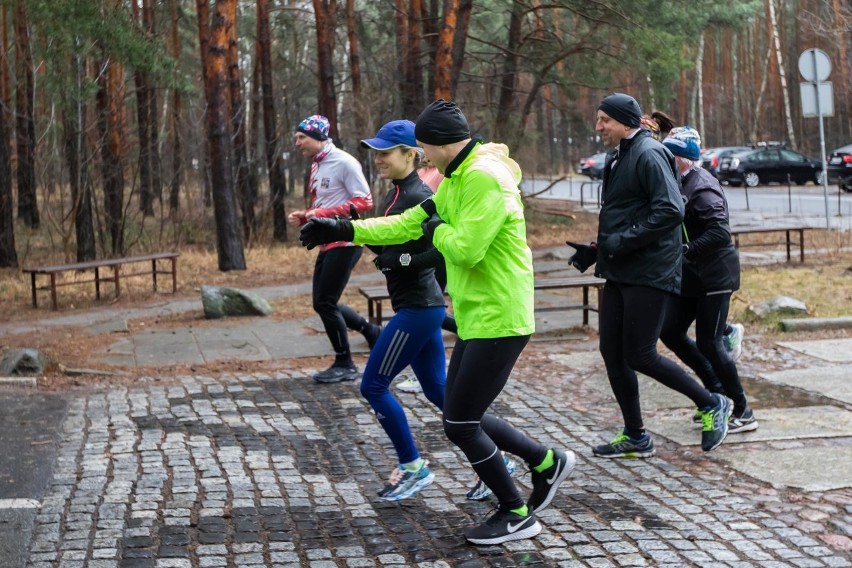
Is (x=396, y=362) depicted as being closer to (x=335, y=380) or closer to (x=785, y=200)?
(x=335, y=380)

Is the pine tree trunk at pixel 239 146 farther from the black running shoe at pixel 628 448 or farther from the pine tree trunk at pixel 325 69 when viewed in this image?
the black running shoe at pixel 628 448

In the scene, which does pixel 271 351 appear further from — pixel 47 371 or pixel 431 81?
pixel 431 81

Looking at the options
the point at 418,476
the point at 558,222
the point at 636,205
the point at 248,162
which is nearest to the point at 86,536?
the point at 418,476

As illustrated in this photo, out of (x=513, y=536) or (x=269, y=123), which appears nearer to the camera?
(x=513, y=536)

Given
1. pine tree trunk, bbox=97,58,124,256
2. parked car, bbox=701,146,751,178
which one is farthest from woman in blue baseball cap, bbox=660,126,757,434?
parked car, bbox=701,146,751,178

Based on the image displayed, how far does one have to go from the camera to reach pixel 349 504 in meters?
5.60

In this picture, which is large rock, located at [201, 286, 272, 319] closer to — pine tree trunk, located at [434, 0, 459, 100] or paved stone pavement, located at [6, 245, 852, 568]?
paved stone pavement, located at [6, 245, 852, 568]

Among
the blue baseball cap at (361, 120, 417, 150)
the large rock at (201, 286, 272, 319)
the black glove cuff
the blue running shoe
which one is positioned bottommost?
the blue running shoe

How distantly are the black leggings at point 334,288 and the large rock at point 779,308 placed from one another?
14.4 ft

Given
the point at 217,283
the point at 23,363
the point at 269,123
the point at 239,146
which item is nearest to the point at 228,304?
the point at 23,363

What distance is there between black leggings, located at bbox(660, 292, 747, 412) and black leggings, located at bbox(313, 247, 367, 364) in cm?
250

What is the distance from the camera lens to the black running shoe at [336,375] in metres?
8.65

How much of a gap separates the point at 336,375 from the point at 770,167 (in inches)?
1390

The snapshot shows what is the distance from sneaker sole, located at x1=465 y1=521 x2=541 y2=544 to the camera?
4.90 metres
